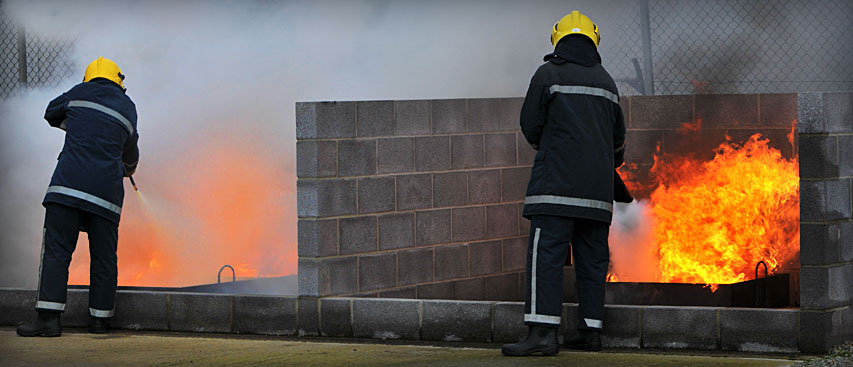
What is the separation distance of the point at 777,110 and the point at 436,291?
2.91 metres

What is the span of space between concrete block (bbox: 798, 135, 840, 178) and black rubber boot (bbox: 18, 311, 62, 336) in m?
4.54

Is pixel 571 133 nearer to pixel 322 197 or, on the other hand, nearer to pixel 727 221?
pixel 322 197

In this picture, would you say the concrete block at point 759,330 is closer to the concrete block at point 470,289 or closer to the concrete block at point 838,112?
the concrete block at point 838,112

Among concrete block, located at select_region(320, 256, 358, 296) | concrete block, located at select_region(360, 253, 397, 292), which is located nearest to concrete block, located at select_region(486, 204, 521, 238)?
concrete block, located at select_region(360, 253, 397, 292)

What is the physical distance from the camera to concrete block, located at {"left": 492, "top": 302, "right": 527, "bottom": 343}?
6.94 meters

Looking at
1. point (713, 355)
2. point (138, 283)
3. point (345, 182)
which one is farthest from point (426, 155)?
point (138, 283)

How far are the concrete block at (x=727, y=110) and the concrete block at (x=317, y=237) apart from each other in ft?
10.7

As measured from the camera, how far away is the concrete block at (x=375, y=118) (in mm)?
7672

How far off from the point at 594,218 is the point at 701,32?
5.33 meters

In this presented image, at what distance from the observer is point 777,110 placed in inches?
353

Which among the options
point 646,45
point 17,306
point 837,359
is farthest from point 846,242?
point 17,306

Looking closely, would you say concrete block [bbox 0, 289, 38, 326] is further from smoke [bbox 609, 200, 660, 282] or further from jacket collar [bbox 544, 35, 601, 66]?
smoke [bbox 609, 200, 660, 282]

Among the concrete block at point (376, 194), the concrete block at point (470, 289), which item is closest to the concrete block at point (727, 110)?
the concrete block at point (470, 289)

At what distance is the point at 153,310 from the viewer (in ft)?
25.7
